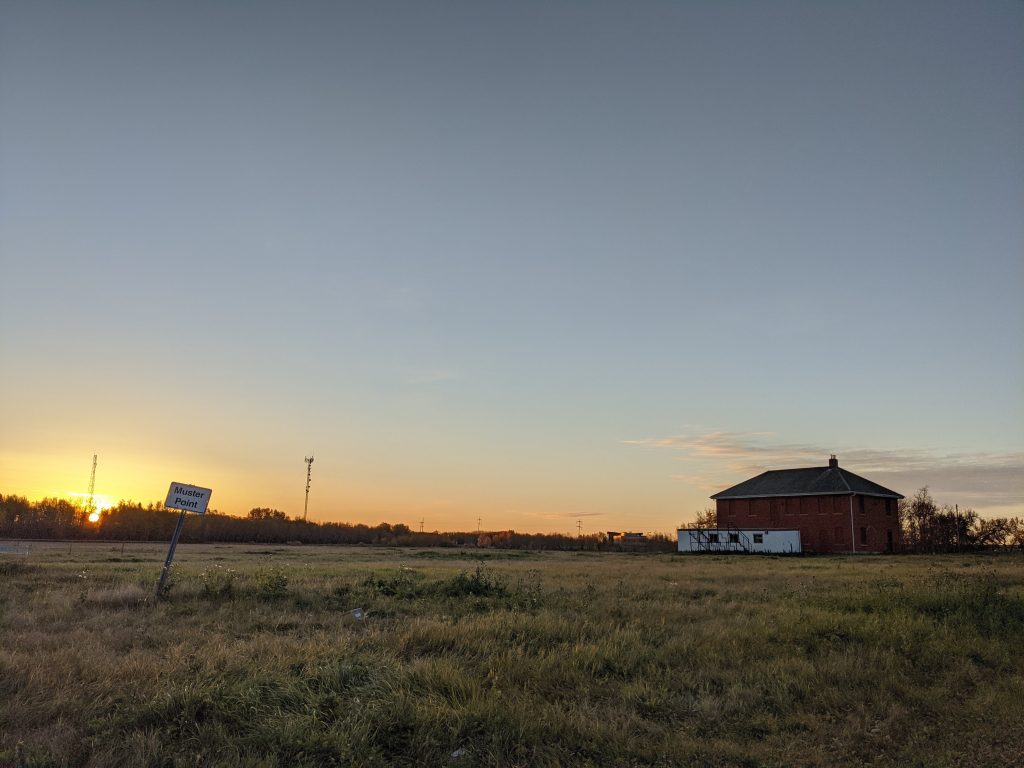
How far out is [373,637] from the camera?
1051 cm

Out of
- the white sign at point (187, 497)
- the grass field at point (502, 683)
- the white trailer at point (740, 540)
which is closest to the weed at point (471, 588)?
the grass field at point (502, 683)

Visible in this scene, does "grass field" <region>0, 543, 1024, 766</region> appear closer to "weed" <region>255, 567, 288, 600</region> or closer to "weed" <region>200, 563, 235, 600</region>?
"weed" <region>200, 563, 235, 600</region>

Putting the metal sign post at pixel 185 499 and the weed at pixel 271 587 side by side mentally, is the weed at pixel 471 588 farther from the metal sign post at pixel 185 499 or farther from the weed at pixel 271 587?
the metal sign post at pixel 185 499

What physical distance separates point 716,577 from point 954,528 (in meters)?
75.7

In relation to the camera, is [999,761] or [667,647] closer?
[999,761]

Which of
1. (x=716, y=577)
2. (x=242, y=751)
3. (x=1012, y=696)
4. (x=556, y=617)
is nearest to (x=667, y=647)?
(x=556, y=617)

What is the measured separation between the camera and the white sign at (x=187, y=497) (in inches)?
601

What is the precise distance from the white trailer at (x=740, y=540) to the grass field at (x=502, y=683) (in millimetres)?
52805

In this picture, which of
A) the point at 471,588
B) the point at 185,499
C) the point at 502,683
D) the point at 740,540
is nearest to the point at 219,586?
the point at 185,499

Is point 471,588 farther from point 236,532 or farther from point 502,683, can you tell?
point 236,532

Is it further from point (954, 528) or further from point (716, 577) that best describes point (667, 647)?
point (954, 528)

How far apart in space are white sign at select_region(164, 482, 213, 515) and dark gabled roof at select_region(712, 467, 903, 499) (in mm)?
59824

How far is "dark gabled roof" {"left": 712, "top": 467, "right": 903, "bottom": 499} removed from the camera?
211ft

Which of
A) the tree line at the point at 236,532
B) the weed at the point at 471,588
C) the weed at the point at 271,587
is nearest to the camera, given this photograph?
the weed at the point at 271,587
